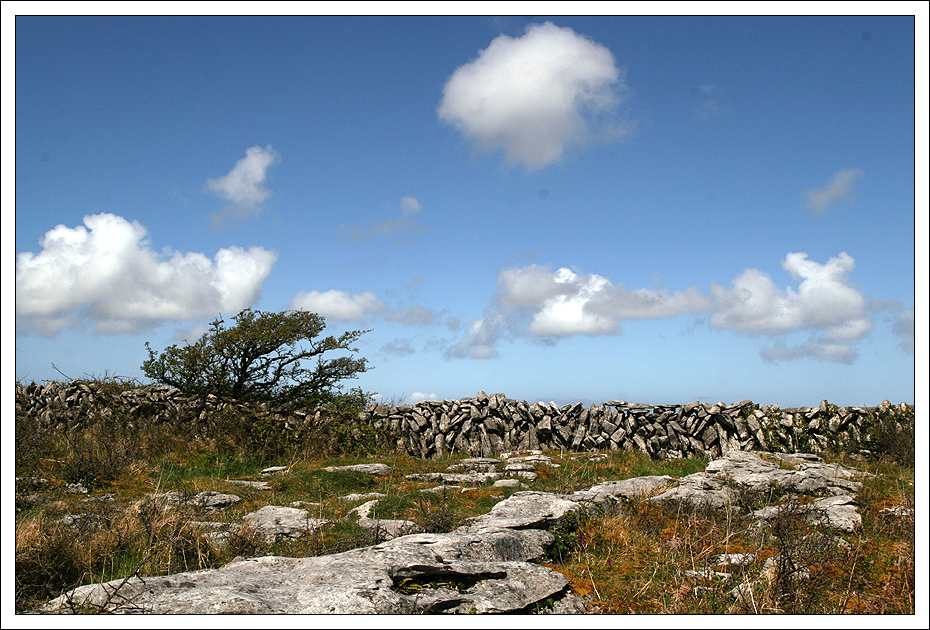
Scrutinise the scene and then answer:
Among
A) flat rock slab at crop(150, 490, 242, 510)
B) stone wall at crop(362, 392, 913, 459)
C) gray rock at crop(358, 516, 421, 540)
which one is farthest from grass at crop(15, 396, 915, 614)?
stone wall at crop(362, 392, 913, 459)

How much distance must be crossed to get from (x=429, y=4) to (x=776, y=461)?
33.2 feet

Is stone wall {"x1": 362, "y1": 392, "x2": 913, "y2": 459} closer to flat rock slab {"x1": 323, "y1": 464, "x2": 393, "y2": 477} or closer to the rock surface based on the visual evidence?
flat rock slab {"x1": 323, "y1": 464, "x2": 393, "y2": 477}

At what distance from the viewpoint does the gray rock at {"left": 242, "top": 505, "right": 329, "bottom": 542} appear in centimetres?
636

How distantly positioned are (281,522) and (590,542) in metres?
3.45

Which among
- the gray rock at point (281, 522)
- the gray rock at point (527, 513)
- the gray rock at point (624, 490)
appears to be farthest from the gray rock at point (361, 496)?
the gray rock at point (624, 490)

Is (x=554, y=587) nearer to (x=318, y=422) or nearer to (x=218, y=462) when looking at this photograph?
(x=218, y=462)

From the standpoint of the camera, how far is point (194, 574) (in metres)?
4.12

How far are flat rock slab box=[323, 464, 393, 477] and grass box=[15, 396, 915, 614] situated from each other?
85 centimetres

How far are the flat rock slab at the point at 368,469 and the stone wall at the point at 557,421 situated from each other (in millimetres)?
3224

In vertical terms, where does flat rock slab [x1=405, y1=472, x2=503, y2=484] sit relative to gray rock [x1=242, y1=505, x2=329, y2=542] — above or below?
below

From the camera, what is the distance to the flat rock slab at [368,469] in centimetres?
1066

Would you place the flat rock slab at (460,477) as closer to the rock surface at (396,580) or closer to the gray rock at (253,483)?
the gray rock at (253,483)

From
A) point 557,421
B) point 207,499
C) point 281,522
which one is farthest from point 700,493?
point 557,421

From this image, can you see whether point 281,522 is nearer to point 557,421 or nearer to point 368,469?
point 368,469
